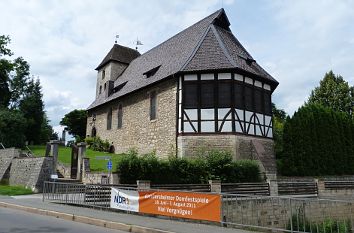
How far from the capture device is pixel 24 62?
194 feet

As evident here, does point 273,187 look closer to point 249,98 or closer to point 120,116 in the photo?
point 249,98

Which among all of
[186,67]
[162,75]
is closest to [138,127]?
[162,75]

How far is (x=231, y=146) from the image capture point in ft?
78.8

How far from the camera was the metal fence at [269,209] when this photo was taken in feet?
31.5

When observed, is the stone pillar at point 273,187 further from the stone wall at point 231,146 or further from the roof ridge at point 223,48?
the roof ridge at point 223,48

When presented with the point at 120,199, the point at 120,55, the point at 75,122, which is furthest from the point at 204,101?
the point at 75,122

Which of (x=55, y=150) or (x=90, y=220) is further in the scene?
(x=55, y=150)

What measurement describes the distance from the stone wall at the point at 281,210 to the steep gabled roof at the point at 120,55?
3306cm

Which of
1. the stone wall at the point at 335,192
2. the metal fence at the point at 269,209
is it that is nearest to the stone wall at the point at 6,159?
the metal fence at the point at 269,209

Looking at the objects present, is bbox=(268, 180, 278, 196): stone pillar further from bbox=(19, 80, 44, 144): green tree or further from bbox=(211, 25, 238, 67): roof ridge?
bbox=(19, 80, 44, 144): green tree

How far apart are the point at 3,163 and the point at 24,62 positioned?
34122mm

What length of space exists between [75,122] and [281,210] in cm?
5261

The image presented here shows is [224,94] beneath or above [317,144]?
above

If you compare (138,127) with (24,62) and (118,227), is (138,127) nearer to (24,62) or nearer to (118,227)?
(118,227)
